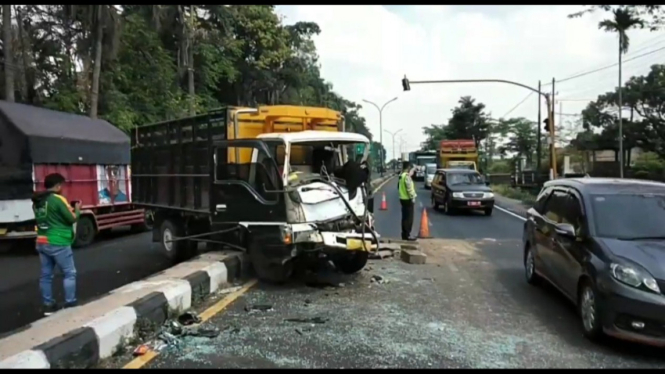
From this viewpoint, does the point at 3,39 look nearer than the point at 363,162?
No

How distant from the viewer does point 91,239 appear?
14.7m

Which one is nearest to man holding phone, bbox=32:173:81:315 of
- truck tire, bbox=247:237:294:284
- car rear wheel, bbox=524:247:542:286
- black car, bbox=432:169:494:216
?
truck tire, bbox=247:237:294:284

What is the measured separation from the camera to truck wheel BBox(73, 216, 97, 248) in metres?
14.2

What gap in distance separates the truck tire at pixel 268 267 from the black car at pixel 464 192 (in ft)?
47.4

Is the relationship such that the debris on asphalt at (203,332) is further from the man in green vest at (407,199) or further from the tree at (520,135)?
the tree at (520,135)

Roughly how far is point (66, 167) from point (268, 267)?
303 inches

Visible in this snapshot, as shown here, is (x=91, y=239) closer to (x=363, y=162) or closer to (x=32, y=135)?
(x=32, y=135)

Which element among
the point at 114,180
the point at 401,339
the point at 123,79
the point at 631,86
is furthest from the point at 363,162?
the point at 631,86

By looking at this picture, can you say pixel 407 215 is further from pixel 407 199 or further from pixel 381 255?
pixel 381 255

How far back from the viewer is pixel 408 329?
20.9 ft

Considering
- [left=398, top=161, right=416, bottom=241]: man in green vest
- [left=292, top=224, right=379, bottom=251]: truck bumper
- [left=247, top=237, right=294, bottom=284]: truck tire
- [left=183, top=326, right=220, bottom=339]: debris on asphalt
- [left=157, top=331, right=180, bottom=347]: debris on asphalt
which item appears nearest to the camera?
[left=157, top=331, right=180, bottom=347]: debris on asphalt

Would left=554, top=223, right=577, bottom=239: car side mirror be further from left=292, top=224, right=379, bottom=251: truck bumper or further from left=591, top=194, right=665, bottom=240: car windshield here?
left=292, top=224, right=379, bottom=251: truck bumper

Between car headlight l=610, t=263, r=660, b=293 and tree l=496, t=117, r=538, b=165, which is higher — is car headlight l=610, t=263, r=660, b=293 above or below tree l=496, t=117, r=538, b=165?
below

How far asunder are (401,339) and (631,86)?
4853 cm
